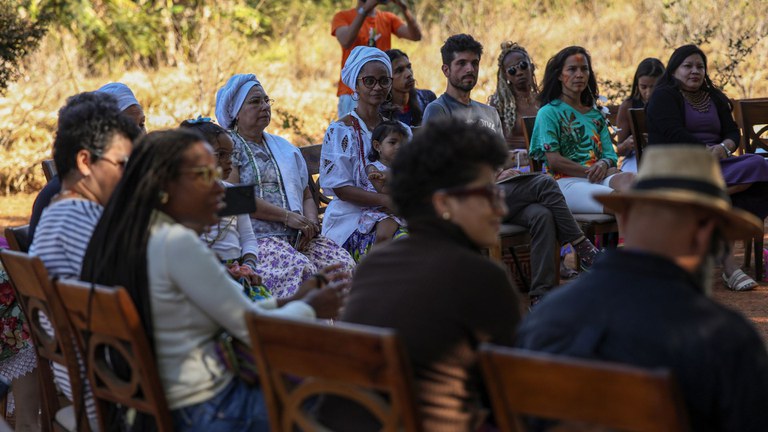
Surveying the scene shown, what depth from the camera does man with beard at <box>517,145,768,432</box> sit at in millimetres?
2117

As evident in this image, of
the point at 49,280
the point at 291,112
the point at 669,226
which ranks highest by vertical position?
the point at 669,226

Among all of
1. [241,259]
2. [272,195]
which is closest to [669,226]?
[241,259]

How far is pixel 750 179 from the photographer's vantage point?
23.1ft

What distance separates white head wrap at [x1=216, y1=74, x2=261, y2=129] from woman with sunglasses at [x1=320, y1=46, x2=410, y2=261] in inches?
21.7

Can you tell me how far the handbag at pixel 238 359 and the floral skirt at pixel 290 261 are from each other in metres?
2.07

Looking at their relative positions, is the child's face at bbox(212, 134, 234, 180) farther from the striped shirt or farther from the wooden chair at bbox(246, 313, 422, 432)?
the wooden chair at bbox(246, 313, 422, 432)

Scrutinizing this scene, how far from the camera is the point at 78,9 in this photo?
17766 mm

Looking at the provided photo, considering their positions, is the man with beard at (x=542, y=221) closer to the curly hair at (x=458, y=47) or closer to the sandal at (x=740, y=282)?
the curly hair at (x=458, y=47)

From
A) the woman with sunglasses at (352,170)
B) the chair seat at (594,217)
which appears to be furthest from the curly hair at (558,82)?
the woman with sunglasses at (352,170)

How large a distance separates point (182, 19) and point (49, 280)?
15.7m

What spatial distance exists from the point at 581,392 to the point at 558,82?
533cm

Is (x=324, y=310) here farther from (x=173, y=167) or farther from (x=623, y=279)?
(x=623, y=279)

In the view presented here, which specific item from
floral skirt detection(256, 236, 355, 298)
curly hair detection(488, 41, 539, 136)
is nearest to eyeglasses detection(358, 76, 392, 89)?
floral skirt detection(256, 236, 355, 298)

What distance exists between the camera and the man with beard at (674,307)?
212 cm
